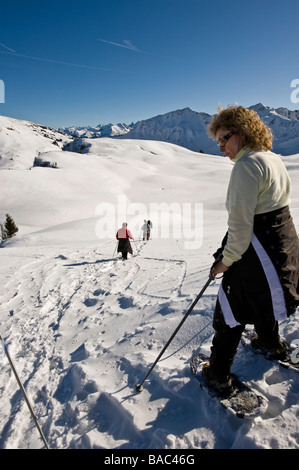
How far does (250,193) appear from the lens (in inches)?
64.8

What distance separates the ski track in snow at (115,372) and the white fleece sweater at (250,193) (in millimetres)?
1551

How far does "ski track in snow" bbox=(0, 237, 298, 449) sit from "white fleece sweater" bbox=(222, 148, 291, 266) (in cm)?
155

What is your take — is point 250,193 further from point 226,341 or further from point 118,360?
point 118,360

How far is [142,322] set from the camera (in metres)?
4.04

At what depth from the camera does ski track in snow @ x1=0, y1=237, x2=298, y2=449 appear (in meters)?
2.16

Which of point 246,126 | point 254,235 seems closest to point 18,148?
point 246,126

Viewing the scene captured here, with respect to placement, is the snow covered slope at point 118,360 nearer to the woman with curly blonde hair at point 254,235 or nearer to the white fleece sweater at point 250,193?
the woman with curly blonde hair at point 254,235

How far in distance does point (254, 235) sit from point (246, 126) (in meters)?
0.86

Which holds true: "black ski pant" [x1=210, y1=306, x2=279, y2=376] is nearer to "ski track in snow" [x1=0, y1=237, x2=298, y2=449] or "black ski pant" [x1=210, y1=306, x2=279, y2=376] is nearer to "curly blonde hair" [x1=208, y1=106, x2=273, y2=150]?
"ski track in snow" [x1=0, y1=237, x2=298, y2=449]

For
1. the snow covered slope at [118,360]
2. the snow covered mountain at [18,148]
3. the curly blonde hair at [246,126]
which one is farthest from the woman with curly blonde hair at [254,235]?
the snow covered mountain at [18,148]

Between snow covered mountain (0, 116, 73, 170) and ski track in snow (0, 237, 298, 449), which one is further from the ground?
snow covered mountain (0, 116, 73, 170)

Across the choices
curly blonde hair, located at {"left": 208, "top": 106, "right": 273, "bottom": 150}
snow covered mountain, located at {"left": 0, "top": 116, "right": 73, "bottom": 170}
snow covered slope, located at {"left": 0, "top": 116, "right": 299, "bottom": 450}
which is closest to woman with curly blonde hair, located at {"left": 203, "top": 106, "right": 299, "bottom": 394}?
curly blonde hair, located at {"left": 208, "top": 106, "right": 273, "bottom": 150}
